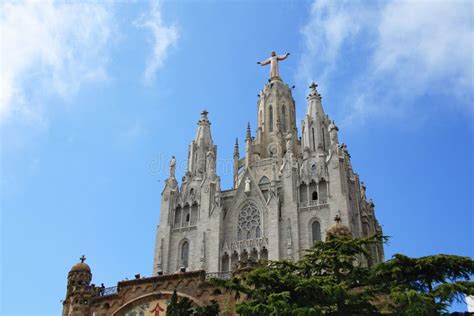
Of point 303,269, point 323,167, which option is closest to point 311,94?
point 323,167

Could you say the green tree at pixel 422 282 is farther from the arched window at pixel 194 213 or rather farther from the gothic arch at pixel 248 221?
the arched window at pixel 194 213

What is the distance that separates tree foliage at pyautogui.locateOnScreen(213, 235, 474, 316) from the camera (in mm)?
19297

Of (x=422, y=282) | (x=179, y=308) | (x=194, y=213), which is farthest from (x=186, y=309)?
(x=194, y=213)

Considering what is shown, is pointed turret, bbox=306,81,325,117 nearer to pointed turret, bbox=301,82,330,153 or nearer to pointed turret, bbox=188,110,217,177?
pointed turret, bbox=301,82,330,153

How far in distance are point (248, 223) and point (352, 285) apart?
29824mm

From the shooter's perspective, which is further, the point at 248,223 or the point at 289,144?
the point at 289,144

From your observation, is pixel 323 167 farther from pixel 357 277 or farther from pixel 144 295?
pixel 357 277

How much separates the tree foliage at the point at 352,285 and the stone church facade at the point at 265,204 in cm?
2315

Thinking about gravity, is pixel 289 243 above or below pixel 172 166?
below

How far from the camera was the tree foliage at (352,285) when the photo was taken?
19297 mm

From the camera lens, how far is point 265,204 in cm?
5094

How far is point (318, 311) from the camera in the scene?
19.8m

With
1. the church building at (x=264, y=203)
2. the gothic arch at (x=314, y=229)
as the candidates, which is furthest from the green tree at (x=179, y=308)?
the gothic arch at (x=314, y=229)

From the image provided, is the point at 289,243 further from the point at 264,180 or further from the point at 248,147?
the point at 248,147
